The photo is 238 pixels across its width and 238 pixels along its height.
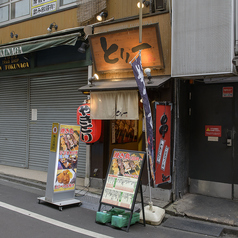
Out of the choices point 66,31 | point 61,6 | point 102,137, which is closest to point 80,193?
point 102,137

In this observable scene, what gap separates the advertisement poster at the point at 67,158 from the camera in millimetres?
6732

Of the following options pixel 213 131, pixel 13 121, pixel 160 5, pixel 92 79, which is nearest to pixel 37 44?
pixel 92 79

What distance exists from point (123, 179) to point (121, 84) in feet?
8.94

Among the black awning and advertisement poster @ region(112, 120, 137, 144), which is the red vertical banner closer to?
the black awning

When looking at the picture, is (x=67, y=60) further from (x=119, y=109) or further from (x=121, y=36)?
(x=119, y=109)

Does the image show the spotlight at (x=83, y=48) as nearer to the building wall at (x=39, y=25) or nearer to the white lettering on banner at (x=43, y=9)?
the building wall at (x=39, y=25)

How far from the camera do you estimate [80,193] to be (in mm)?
8023

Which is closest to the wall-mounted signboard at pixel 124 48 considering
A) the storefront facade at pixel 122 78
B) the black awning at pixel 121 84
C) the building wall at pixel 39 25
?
the storefront facade at pixel 122 78

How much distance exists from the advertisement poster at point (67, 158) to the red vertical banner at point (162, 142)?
6.58ft

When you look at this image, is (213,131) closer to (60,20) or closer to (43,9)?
(60,20)

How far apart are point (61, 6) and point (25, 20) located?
1870 millimetres

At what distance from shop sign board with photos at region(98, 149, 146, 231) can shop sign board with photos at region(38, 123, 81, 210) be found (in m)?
1.33

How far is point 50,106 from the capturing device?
10.5m

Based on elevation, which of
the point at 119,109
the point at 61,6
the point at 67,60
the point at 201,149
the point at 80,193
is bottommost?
the point at 80,193
